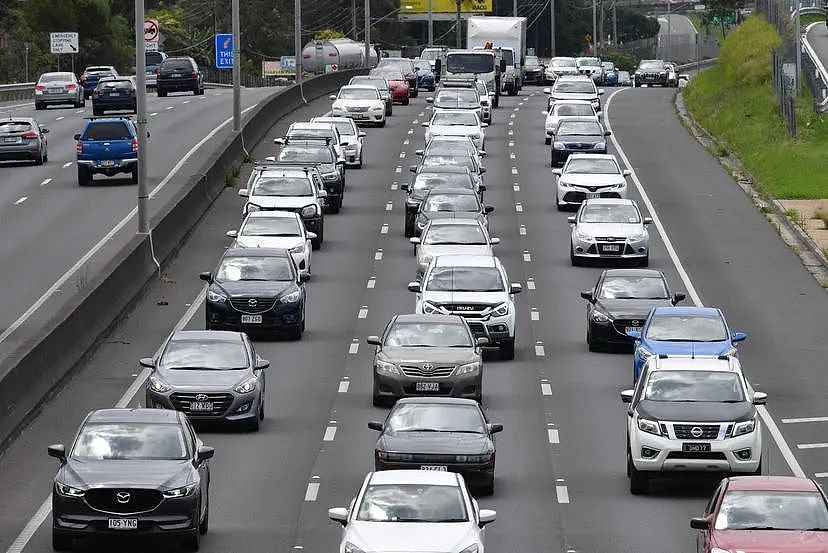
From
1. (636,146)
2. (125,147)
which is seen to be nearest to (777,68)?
(636,146)

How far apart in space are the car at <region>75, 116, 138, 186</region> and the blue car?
26489 mm

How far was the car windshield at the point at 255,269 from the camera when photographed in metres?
34.2

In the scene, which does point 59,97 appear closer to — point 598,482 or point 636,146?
point 636,146

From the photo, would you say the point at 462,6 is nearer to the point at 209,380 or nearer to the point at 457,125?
the point at 457,125

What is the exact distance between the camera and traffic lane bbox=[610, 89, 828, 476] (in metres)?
31.0

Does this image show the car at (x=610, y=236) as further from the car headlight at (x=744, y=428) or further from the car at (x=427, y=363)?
the car headlight at (x=744, y=428)

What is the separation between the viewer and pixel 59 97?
Answer: 81375mm

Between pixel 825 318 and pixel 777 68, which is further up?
pixel 777 68

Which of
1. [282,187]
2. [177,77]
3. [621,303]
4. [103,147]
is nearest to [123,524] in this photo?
[621,303]

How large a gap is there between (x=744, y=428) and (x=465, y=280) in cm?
1137

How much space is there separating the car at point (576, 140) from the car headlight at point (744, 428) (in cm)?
3567

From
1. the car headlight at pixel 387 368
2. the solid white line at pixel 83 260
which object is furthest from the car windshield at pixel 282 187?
the car headlight at pixel 387 368

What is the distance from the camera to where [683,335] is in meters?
29.0

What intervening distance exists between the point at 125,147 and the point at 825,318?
76.8ft
